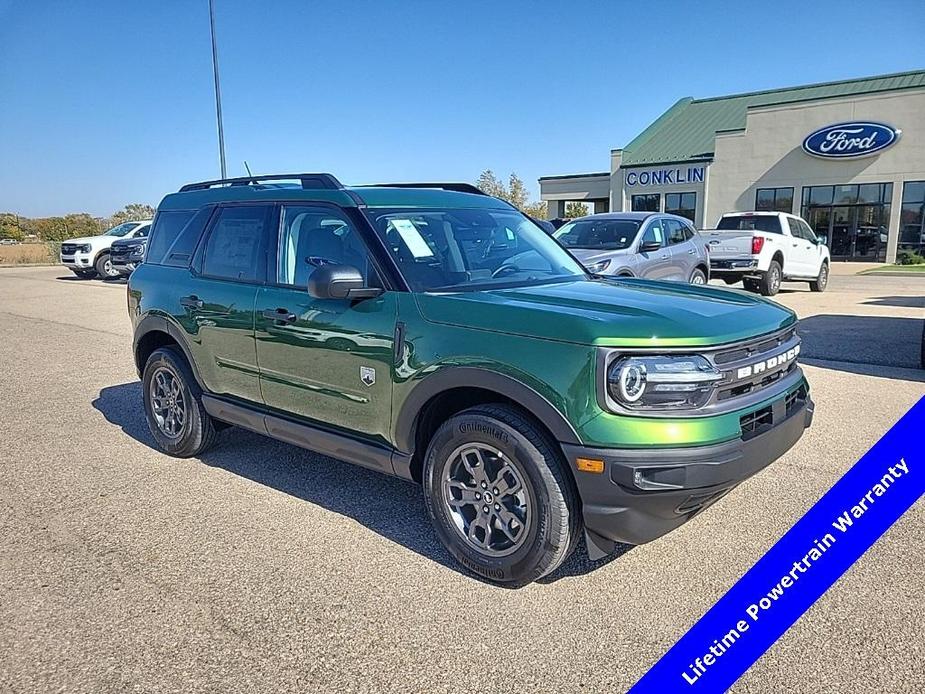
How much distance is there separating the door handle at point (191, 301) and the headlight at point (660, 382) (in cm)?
309

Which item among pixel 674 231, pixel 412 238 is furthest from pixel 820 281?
pixel 412 238

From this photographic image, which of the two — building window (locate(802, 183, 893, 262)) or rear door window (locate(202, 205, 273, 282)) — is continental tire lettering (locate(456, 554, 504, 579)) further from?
building window (locate(802, 183, 893, 262))

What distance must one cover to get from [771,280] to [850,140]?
58.6ft

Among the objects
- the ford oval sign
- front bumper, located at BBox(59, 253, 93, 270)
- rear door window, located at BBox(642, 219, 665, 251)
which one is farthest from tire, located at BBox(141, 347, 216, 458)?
the ford oval sign

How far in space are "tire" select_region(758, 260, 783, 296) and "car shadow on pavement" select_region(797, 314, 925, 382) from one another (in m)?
2.67

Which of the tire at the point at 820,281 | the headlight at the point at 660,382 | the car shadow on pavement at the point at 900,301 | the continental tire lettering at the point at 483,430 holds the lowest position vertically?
the car shadow on pavement at the point at 900,301

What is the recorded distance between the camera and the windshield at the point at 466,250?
384 cm

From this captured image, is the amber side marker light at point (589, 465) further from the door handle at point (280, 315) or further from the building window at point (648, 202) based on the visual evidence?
the building window at point (648, 202)

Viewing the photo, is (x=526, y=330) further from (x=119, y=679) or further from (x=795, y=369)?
(x=119, y=679)

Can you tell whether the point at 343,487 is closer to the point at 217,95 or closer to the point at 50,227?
the point at 217,95

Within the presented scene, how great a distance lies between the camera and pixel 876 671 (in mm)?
2641

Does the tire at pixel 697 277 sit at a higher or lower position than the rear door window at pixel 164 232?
lower

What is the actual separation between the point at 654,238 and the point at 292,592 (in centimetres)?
944

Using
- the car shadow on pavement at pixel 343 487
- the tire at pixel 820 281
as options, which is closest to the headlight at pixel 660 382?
the car shadow on pavement at pixel 343 487
